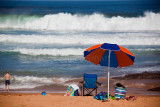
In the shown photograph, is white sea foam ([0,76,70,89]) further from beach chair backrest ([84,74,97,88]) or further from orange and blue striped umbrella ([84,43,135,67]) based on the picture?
orange and blue striped umbrella ([84,43,135,67])

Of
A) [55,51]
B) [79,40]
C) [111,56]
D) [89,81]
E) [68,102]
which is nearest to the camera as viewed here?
[68,102]

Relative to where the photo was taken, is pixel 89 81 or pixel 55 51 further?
pixel 55 51

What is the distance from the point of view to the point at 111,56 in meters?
7.07

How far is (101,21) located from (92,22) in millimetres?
1483

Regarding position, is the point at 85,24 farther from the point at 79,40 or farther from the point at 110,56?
the point at 110,56

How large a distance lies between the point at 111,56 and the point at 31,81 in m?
4.27

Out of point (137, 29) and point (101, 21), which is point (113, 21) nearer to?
point (101, 21)

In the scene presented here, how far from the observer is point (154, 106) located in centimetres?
630

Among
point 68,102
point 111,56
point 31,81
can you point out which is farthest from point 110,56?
point 31,81

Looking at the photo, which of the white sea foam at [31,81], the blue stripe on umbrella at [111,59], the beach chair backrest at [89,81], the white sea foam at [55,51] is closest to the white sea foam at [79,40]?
the white sea foam at [55,51]

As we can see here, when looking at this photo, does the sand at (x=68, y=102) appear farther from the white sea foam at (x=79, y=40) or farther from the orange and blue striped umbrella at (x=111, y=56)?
the white sea foam at (x=79, y=40)

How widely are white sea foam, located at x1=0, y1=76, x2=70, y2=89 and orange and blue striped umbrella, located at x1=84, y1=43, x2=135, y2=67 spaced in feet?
10.3

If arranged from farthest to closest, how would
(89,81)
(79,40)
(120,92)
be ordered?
(79,40)
(89,81)
(120,92)

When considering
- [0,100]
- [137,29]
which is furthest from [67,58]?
[137,29]
